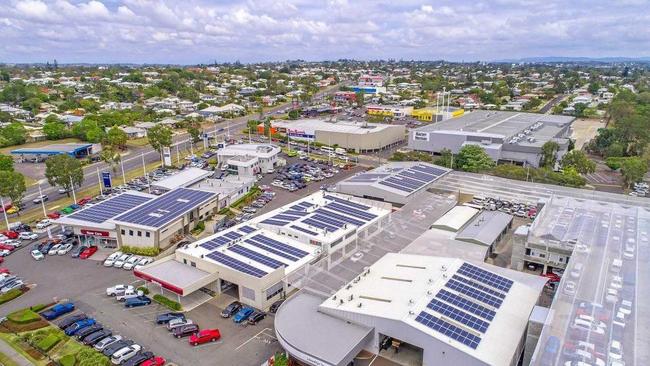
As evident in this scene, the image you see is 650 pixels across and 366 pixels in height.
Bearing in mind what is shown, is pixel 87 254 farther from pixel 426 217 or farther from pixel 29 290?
pixel 426 217

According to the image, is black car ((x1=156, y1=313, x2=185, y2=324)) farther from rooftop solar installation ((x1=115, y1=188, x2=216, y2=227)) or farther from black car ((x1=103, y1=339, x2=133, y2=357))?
rooftop solar installation ((x1=115, y1=188, x2=216, y2=227))

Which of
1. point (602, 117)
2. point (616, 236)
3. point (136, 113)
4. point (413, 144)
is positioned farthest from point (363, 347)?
point (602, 117)

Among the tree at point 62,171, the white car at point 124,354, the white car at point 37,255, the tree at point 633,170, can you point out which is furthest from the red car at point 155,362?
the tree at point 633,170

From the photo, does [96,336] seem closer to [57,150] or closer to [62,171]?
[62,171]

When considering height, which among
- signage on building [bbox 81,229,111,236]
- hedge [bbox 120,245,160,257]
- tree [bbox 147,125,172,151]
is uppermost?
tree [bbox 147,125,172,151]

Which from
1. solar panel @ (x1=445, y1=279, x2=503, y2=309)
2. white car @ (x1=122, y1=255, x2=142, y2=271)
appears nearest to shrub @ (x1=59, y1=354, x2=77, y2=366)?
white car @ (x1=122, y1=255, x2=142, y2=271)

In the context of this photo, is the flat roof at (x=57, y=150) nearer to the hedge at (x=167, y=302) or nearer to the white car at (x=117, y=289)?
the white car at (x=117, y=289)
